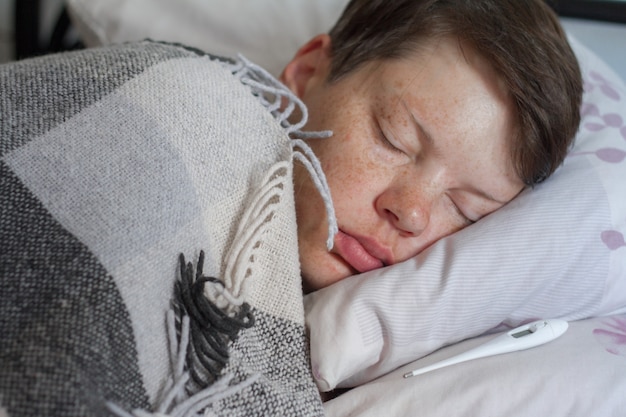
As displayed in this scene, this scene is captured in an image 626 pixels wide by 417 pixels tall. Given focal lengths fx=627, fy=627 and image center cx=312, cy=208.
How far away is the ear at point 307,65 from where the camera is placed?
45.9 inches

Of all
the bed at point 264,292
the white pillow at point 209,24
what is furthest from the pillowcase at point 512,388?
the white pillow at point 209,24

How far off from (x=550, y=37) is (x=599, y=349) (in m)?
0.51

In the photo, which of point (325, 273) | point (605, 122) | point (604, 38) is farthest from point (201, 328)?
point (604, 38)

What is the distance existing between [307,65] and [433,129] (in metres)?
0.35

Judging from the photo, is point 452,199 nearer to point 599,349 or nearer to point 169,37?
point 599,349

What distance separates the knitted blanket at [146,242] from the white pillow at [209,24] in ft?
2.01

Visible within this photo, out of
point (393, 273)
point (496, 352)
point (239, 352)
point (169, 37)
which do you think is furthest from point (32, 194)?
point (169, 37)

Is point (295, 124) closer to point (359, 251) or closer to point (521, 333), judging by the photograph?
point (359, 251)

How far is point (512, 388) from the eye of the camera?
0.81 m

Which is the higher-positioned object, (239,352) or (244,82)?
(244,82)

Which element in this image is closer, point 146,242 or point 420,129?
point 146,242

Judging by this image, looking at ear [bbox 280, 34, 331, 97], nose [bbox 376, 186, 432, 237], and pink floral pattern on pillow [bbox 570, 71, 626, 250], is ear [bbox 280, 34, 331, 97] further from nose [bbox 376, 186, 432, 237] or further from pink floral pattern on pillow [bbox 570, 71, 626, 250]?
pink floral pattern on pillow [bbox 570, 71, 626, 250]

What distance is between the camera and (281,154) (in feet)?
2.80

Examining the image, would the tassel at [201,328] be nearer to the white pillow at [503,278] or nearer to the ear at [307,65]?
the white pillow at [503,278]
